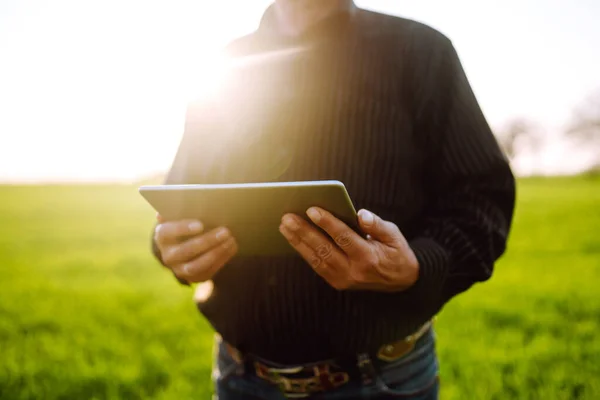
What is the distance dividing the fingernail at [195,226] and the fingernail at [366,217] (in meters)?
0.45

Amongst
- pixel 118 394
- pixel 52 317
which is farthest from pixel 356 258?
pixel 52 317

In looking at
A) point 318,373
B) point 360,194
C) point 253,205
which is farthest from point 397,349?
point 253,205

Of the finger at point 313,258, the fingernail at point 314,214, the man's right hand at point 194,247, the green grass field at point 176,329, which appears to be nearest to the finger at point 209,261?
the man's right hand at point 194,247

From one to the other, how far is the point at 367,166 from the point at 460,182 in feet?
0.95

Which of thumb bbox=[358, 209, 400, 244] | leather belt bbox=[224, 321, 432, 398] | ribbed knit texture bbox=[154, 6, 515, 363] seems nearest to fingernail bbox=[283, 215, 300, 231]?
thumb bbox=[358, 209, 400, 244]

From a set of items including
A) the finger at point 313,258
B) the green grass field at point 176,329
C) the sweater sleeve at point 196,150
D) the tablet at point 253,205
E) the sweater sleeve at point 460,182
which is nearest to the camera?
the tablet at point 253,205

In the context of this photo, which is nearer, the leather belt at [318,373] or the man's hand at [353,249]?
the man's hand at [353,249]

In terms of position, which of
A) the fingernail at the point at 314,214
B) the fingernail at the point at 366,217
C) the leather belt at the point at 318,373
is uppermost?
the fingernail at the point at 314,214

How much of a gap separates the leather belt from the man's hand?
0.35 meters

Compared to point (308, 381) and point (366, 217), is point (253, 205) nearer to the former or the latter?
point (366, 217)

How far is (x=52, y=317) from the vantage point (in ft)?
19.7

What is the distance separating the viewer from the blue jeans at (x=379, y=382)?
5.09 feet

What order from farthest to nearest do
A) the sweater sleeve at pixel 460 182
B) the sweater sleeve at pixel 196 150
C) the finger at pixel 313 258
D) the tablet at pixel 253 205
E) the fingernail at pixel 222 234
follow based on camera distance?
the sweater sleeve at pixel 196 150, the sweater sleeve at pixel 460 182, the fingernail at pixel 222 234, the finger at pixel 313 258, the tablet at pixel 253 205

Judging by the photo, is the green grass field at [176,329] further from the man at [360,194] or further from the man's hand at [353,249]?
the man's hand at [353,249]
